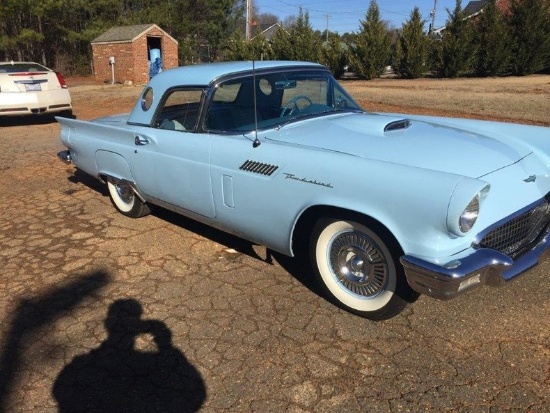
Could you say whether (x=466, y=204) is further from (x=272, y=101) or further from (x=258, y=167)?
(x=272, y=101)

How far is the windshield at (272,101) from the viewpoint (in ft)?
11.7

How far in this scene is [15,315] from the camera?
122 inches

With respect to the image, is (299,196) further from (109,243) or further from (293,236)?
(109,243)

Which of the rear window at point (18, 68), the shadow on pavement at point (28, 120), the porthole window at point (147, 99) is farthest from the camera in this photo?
the shadow on pavement at point (28, 120)

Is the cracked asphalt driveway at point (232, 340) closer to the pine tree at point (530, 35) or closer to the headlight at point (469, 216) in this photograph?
the headlight at point (469, 216)

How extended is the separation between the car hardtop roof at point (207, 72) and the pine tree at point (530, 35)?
22.5m

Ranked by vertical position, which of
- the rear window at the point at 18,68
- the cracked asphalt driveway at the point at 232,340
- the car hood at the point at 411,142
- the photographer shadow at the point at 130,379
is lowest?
the photographer shadow at the point at 130,379

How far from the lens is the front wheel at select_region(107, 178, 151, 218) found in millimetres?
4621

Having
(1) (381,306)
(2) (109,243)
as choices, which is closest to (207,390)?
(1) (381,306)

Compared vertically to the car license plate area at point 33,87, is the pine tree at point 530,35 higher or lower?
higher

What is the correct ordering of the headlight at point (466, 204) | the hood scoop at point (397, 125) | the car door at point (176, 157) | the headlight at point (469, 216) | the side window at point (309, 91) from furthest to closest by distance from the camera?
the side window at point (309, 91) < the car door at point (176, 157) < the hood scoop at point (397, 125) < the headlight at point (469, 216) < the headlight at point (466, 204)

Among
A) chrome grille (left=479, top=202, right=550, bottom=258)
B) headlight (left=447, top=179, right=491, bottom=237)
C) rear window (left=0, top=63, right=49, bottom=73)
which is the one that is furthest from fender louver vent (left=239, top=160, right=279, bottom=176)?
rear window (left=0, top=63, right=49, bottom=73)

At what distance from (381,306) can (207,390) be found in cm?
110

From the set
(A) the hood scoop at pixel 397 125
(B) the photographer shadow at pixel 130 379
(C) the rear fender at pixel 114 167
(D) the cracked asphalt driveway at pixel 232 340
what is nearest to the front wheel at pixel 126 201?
(C) the rear fender at pixel 114 167
